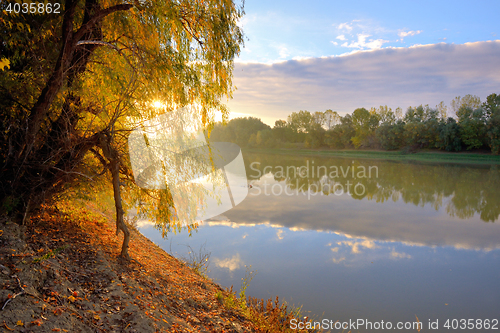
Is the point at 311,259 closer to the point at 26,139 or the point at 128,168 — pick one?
the point at 128,168

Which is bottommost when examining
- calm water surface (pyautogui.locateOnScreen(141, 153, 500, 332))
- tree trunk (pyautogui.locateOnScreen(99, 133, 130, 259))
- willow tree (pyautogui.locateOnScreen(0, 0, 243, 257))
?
calm water surface (pyautogui.locateOnScreen(141, 153, 500, 332))

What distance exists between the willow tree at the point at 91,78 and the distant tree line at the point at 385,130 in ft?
72.7

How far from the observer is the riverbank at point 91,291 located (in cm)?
263

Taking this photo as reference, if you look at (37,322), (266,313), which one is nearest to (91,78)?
(37,322)

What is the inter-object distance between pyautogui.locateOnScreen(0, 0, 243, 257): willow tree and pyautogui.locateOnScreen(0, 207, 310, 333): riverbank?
0.54 metres

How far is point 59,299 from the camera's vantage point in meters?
2.89

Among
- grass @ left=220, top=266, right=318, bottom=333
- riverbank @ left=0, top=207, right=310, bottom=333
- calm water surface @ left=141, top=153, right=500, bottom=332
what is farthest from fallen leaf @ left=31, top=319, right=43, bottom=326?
calm water surface @ left=141, top=153, right=500, bottom=332

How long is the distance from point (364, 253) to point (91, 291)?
7450 mm

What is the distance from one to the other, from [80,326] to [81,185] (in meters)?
2.77

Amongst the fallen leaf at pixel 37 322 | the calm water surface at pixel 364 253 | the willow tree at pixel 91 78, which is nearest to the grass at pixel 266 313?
the calm water surface at pixel 364 253

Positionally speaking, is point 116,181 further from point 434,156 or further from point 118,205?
point 434,156

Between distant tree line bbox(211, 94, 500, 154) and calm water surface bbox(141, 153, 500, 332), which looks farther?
distant tree line bbox(211, 94, 500, 154)

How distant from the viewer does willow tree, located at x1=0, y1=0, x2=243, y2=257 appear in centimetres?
386

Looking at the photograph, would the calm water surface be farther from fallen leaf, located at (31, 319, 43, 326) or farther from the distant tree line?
the distant tree line
